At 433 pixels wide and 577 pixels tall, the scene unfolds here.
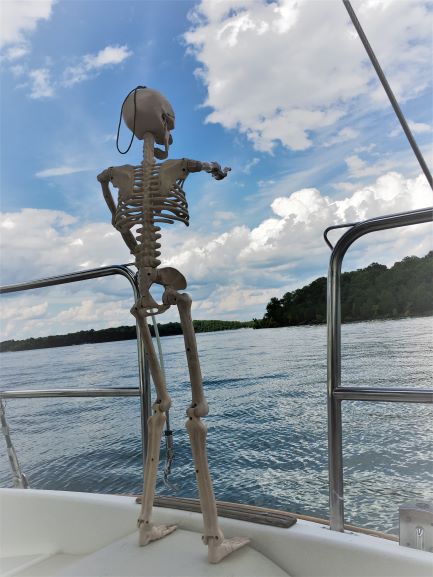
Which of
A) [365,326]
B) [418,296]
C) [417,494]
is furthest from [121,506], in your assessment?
[365,326]

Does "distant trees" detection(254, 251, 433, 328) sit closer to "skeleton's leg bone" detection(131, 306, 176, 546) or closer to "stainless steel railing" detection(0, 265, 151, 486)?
"stainless steel railing" detection(0, 265, 151, 486)

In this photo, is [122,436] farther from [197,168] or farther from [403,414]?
[197,168]

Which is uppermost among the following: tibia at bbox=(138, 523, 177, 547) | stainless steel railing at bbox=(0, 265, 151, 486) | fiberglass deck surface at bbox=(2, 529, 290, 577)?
stainless steel railing at bbox=(0, 265, 151, 486)

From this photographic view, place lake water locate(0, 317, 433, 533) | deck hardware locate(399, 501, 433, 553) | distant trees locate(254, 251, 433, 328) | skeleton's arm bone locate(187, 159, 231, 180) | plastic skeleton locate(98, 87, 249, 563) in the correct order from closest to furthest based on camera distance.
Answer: deck hardware locate(399, 501, 433, 553) → plastic skeleton locate(98, 87, 249, 563) → skeleton's arm bone locate(187, 159, 231, 180) → lake water locate(0, 317, 433, 533) → distant trees locate(254, 251, 433, 328)

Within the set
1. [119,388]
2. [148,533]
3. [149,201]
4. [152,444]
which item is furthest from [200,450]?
[149,201]

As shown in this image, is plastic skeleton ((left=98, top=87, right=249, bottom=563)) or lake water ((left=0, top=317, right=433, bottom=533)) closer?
plastic skeleton ((left=98, top=87, right=249, bottom=563))

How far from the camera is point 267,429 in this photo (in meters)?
7.67

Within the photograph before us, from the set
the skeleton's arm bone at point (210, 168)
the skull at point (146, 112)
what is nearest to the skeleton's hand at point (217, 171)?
the skeleton's arm bone at point (210, 168)

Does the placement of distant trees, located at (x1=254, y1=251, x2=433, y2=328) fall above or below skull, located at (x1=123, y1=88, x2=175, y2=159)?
below

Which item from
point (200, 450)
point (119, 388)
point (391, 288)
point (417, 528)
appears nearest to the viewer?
point (417, 528)

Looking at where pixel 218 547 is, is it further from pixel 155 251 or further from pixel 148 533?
pixel 155 251

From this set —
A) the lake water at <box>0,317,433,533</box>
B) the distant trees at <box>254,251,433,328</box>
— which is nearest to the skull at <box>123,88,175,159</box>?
the lake water at <box>0,317,433,533</box>

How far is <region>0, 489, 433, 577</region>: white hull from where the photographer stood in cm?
85

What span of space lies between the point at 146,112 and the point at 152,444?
842 millimetres
